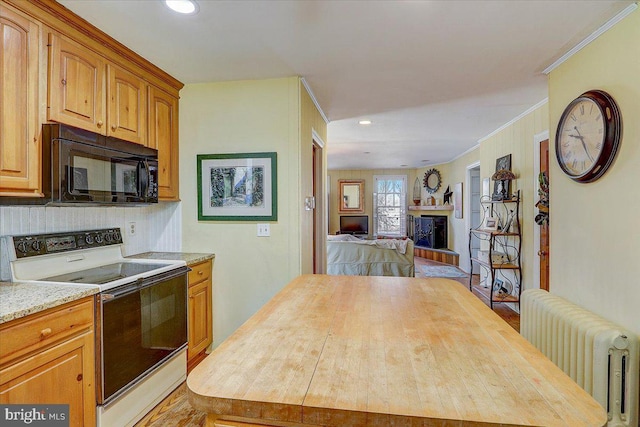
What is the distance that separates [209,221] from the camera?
2820mm

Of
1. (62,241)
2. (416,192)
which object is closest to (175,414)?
(62,241)

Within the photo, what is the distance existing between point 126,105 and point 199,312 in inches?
64.2

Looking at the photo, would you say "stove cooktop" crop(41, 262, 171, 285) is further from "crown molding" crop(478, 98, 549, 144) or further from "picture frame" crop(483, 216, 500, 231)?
"picture frame" crop(483, 216, 500, 231)

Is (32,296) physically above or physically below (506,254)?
above

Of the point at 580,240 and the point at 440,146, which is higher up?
the point at 440,146

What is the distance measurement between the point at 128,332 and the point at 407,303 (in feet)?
5.14

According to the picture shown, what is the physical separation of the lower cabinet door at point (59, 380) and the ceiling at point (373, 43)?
173 centimetres

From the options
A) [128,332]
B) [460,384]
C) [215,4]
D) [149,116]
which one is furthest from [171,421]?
[215,4]

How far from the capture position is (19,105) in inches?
64.1

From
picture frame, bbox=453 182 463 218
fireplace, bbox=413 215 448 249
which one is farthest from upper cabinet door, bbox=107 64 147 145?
fireplace, bbox=413 215 448 249

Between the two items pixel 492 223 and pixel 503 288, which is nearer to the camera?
pixel 503 288

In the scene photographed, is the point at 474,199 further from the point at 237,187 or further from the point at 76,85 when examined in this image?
the point at 76,85

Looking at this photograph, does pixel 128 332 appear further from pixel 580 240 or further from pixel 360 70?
pixel 580 240

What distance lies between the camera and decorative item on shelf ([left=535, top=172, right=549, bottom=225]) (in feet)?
10.5
